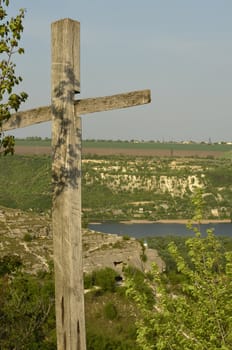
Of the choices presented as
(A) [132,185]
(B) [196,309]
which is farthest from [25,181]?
(B) [196,309]

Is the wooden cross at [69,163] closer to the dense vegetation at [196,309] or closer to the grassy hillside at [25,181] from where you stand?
the dense vegetation at [196,309]

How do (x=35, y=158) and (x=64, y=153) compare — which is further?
(x=35, y=158)

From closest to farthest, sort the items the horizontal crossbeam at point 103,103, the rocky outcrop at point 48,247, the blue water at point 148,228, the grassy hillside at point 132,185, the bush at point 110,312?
the horizontal crossbeam at point 103,103 → the bush at point 110,312 → the rocky outcrop at point 48,247 → the blue water at point 148,228 → the grassy hillside at point 132,185

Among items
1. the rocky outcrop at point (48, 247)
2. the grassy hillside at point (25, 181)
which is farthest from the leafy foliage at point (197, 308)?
the grassy hillside at point (25, 181)

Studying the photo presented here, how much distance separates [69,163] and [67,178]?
7 cm

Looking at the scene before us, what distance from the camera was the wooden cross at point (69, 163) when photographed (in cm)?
267

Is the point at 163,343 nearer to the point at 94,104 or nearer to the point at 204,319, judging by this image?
the point at 204,319

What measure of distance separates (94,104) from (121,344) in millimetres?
14217

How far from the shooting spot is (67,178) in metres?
2.68

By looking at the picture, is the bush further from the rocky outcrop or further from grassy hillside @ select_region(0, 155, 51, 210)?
grassy hillside @ select_region(0, 155, 51, 210)

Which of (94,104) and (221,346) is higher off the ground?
(94,104)

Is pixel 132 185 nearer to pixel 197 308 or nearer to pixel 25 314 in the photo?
pixel 25 314

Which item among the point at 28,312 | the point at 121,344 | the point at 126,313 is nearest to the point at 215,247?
the point at 28,312

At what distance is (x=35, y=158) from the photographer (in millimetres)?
99812
